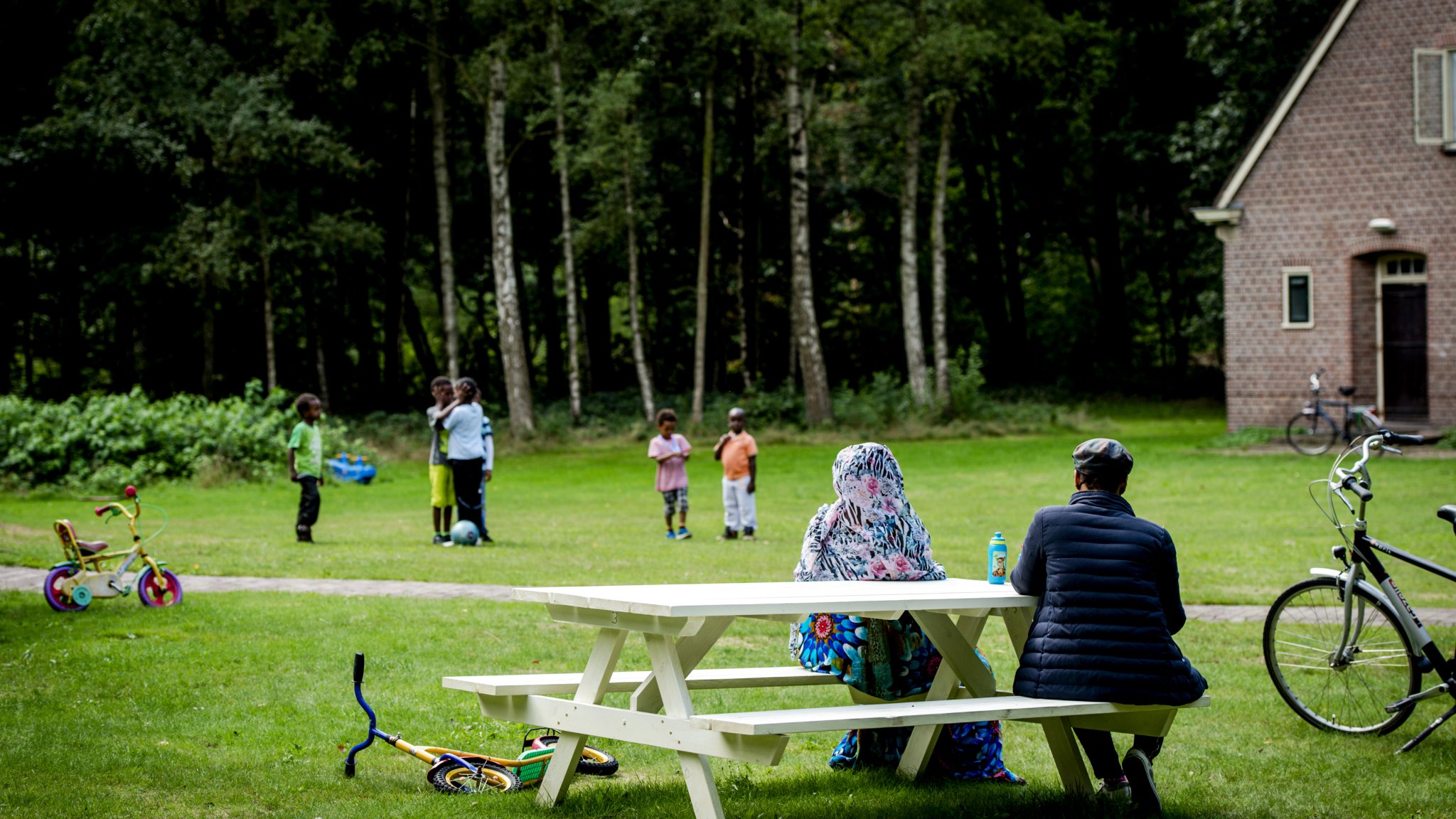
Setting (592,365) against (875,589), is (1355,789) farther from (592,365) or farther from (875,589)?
(592,365)

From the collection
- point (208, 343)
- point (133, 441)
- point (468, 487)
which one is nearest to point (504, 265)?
point (208, 343)

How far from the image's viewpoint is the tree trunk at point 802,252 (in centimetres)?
3453

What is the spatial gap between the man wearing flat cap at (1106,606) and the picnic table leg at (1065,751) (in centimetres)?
23

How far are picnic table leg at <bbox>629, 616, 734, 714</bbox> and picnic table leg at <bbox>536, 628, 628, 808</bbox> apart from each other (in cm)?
16

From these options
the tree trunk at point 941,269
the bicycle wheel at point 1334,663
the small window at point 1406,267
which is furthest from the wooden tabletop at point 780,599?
the tree trunk at point 941,269

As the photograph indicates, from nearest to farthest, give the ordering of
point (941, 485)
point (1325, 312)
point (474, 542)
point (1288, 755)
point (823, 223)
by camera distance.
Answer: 1. point (1288, 755)
2. point (474, 542)
3. point (941, 485)
4. point (1325, 312)
5. point (823, 223)

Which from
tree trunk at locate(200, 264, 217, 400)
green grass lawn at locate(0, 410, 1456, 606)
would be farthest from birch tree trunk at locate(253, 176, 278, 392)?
green grass lawn at locate(0, 410, 1456, 606)

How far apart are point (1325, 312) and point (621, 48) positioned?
731 inches

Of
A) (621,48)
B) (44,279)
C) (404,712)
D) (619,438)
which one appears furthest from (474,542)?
(44,279)

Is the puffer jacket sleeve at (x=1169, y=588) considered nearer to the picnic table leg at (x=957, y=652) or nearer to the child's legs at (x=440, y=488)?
the picnic table leg at (x=957, y=652)

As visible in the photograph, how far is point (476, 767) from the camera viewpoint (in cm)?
607

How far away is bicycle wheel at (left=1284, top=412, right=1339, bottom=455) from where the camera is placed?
91.2 feet

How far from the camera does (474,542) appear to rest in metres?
15.9

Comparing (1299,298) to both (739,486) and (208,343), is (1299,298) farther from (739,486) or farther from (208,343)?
(208,343)
